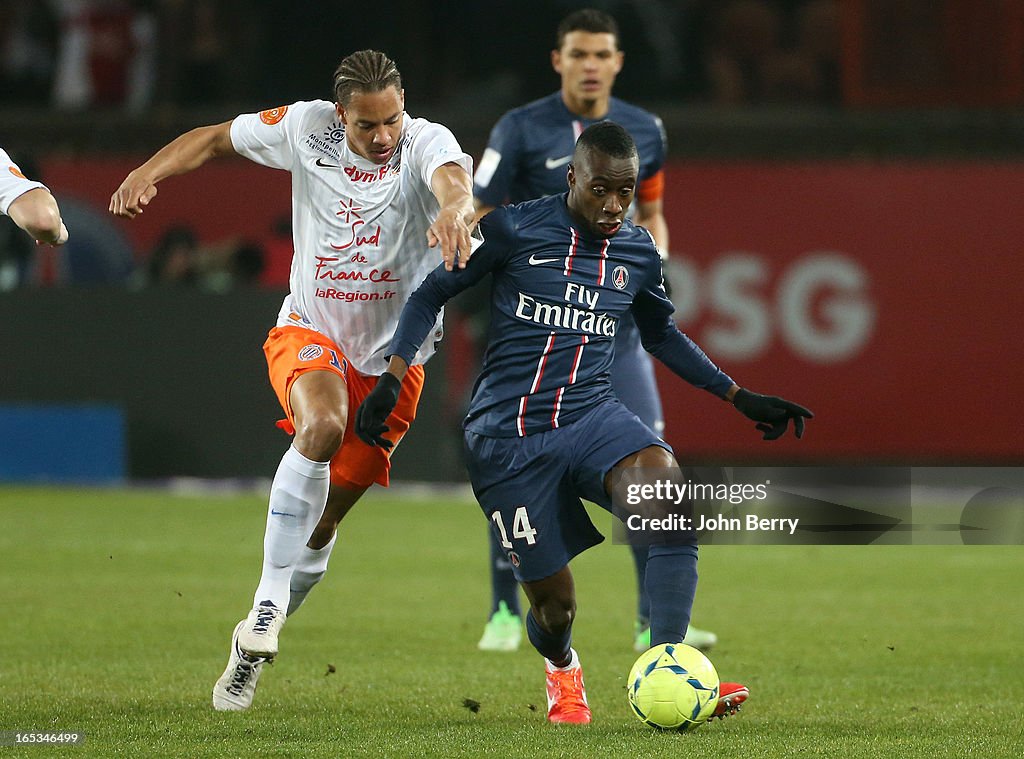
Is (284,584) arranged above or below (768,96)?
below

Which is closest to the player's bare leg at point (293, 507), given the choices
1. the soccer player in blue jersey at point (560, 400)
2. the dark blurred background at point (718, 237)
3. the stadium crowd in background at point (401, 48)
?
the soccer player in blue jersey at point (560, 400)

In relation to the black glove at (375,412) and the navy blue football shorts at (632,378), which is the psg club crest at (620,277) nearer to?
the black glove at (375,412)

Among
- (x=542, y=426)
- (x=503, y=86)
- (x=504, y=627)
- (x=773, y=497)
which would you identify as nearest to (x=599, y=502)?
(x=542, y=426)

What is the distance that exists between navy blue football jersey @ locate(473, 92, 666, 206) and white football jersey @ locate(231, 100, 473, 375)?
1.41 metres

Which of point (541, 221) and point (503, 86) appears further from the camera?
point (503, 86)

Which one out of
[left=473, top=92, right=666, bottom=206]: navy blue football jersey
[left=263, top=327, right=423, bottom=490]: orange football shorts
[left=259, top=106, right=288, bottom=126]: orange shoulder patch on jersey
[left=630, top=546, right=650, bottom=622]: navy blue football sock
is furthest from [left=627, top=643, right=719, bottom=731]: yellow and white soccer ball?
[left=473, top=92, right=666, bottom=206]: navy blue football jersey

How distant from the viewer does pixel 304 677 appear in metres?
6.18

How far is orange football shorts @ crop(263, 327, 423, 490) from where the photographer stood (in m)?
5.67

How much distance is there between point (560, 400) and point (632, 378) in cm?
182

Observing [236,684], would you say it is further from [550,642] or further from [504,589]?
[504,589]

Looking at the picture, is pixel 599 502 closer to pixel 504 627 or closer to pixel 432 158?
pixel 432 158

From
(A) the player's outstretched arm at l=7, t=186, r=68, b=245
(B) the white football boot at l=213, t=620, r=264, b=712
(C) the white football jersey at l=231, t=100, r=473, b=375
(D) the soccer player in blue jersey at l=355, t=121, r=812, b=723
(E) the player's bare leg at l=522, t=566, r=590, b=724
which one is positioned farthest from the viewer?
(C) the white football jersey at l=231, t=100, r=473, b=375

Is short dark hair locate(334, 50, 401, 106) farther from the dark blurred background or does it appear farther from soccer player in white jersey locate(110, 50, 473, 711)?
the dark blurred background

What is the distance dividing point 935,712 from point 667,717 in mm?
1015
